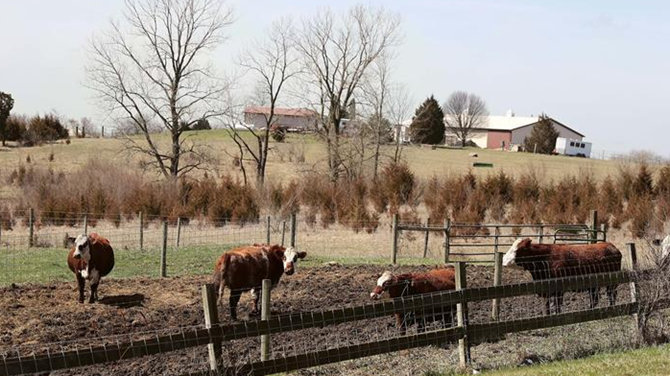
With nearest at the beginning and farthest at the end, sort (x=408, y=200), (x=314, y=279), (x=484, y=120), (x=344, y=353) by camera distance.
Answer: (x=344, y=353) → (x=314, y=279) → (x=408, y=200) → (x=484, y=120)

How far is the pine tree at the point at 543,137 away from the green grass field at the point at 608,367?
82141 millimetres

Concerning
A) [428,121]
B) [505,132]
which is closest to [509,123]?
[505,132]

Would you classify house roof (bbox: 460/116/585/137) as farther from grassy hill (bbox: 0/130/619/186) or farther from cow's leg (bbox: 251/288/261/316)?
cow's leg (bbox: 251/288/261/316)

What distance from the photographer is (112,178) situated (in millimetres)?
38844

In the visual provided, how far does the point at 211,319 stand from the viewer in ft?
25.7

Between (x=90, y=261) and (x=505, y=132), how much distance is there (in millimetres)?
98754

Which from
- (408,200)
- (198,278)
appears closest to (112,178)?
(408,200)

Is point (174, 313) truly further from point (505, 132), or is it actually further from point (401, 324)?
point (505, 132)

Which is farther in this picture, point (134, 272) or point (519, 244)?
point (134, 272)

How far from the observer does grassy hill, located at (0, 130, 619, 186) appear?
5197cm

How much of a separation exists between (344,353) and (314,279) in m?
9.23

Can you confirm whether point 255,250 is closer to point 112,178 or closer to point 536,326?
point 536,326

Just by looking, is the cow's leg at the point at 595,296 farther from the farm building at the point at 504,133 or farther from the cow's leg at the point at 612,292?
the farm building at the point at 504,133

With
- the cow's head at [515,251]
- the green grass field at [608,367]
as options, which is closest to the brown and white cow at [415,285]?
the green grass field at [608,367]
